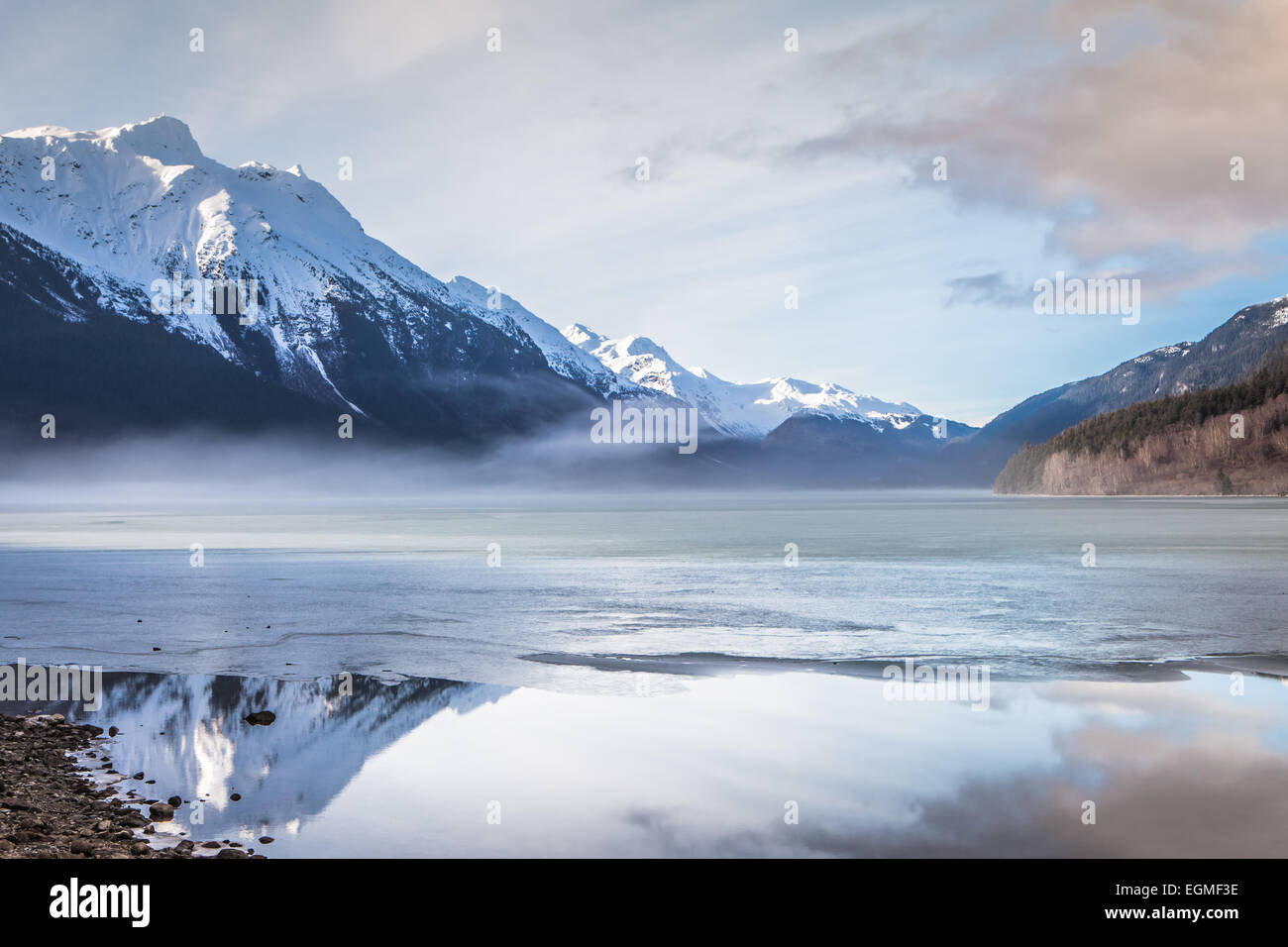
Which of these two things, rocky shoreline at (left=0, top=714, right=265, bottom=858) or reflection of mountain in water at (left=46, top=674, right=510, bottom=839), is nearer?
rocky shoreline at (left=0, top=714, right=265, bottom=858)

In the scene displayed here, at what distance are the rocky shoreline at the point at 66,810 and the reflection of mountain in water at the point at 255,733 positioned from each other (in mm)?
476

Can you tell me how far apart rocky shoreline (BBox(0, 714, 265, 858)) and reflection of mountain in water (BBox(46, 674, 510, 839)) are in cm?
48

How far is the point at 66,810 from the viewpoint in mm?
12914

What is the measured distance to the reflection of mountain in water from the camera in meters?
13.8

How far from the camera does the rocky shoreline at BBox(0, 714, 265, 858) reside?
36.9ft

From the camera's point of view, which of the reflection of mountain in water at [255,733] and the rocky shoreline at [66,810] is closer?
the rocky shoreline at [66,810]

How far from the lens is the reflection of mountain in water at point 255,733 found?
1376cm

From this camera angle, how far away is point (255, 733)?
17.5 metres

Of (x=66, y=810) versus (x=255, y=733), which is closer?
(x=66, y=810)

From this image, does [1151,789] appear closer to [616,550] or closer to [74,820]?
[74,820]

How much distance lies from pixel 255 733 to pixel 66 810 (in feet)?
15.2

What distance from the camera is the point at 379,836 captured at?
40.5 ft

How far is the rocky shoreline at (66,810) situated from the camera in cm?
1124
